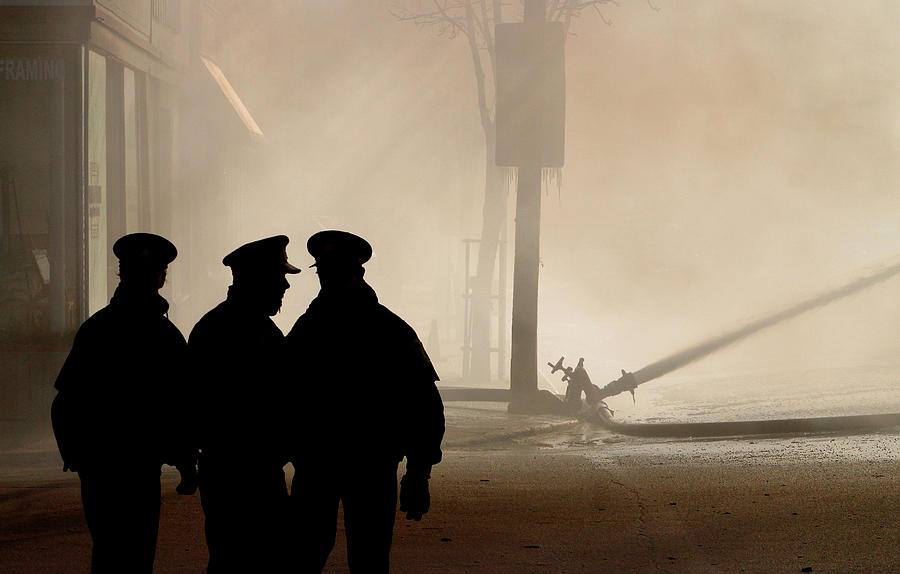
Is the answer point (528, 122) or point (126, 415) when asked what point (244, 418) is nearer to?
point (126, 415)

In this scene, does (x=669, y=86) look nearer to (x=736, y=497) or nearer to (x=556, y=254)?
(x=556, y=254)

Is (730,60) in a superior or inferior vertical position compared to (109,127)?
superior

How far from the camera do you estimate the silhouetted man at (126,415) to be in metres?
4.64

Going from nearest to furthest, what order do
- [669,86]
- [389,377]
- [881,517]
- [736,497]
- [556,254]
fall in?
[389,377], [881,517], [736,497], [669,86], [556,254]

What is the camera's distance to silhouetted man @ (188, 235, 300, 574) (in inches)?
182

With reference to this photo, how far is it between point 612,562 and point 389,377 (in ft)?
7.13

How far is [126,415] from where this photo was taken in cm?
470

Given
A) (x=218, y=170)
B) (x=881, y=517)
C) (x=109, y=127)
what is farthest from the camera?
(x=218, y=170)

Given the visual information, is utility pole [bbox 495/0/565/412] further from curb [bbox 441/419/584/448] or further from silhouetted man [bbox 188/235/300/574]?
silhouetted man [bbox 188/235/300/574]

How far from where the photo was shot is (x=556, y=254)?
54.7 metres

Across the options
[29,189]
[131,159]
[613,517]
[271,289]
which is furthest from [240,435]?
[131,159]

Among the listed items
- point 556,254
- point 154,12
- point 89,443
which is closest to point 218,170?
point 154,12

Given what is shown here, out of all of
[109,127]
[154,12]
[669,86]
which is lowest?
[109,127]

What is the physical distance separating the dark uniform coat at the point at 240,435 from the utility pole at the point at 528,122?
8.64 metres
